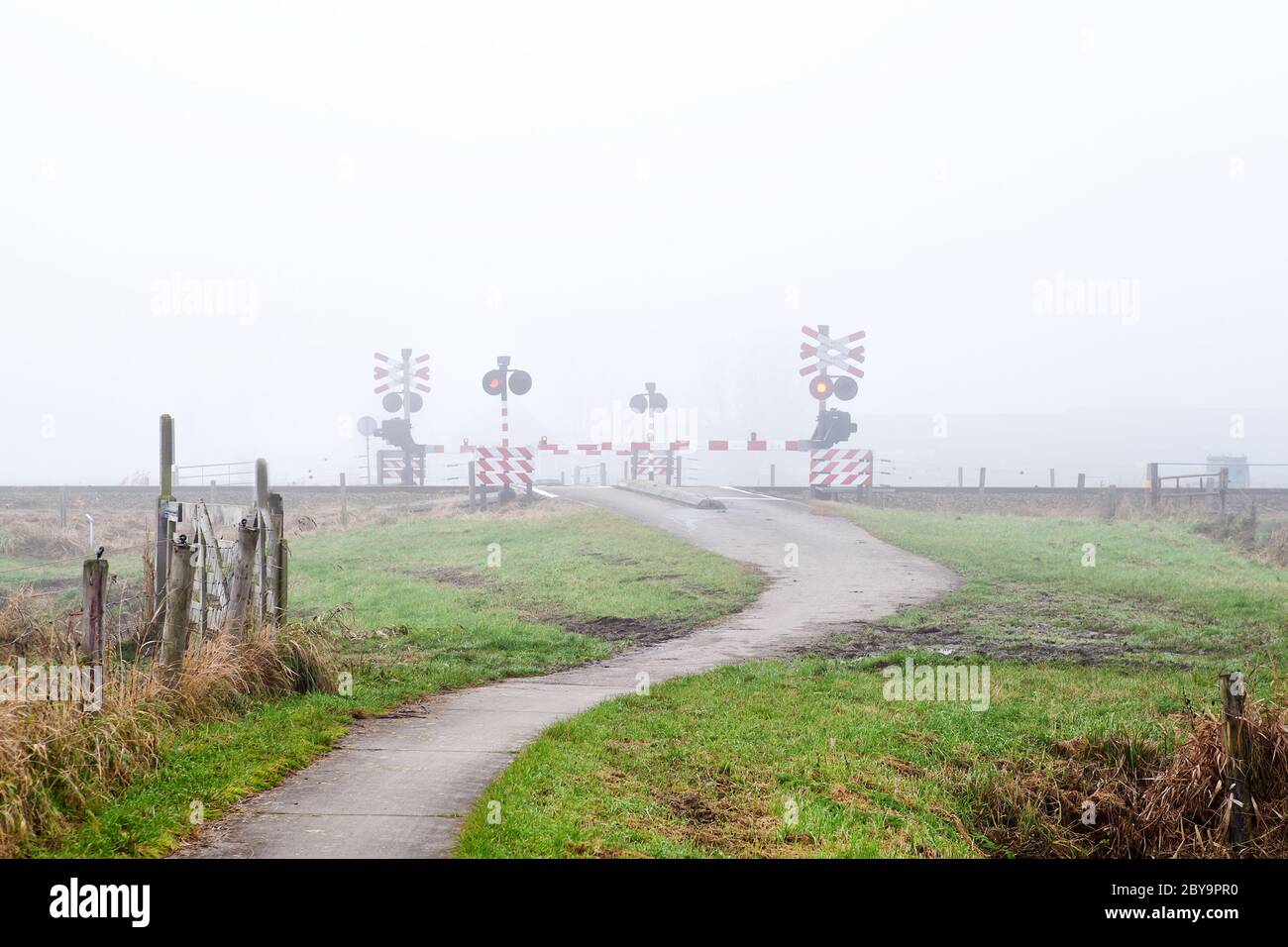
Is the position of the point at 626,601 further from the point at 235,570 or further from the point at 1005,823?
the point at 1005,823

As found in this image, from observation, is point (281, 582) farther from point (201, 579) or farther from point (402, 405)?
point (402, 405)

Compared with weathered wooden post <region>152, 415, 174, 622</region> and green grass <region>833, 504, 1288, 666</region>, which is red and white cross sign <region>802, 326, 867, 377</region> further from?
weathered wooden post <region>152, 415, 174, 622</region>

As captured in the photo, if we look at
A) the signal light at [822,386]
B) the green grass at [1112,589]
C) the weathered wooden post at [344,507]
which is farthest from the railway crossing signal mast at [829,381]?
the weathered wooden post at [344,507]

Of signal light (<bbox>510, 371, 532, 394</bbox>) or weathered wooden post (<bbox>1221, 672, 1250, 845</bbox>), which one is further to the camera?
signal light (<bbox>510, 371, 532, 394</bbox>)

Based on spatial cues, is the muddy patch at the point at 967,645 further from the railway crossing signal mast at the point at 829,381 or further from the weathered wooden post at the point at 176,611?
the railway crossing signal mast at the point at 829,381

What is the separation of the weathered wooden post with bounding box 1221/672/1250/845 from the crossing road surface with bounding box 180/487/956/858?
17.3ft

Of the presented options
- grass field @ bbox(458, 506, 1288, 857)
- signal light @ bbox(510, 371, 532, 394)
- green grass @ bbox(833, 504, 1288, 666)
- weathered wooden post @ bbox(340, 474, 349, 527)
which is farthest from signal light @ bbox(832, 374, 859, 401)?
grass field @ bbox(458, 506, 1288, 857)

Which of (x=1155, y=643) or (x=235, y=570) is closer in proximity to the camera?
(x=235, y=570)

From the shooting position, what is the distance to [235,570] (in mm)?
10195

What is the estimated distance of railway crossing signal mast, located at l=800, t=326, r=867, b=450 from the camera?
37.1 meters

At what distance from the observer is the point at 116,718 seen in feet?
23.4
